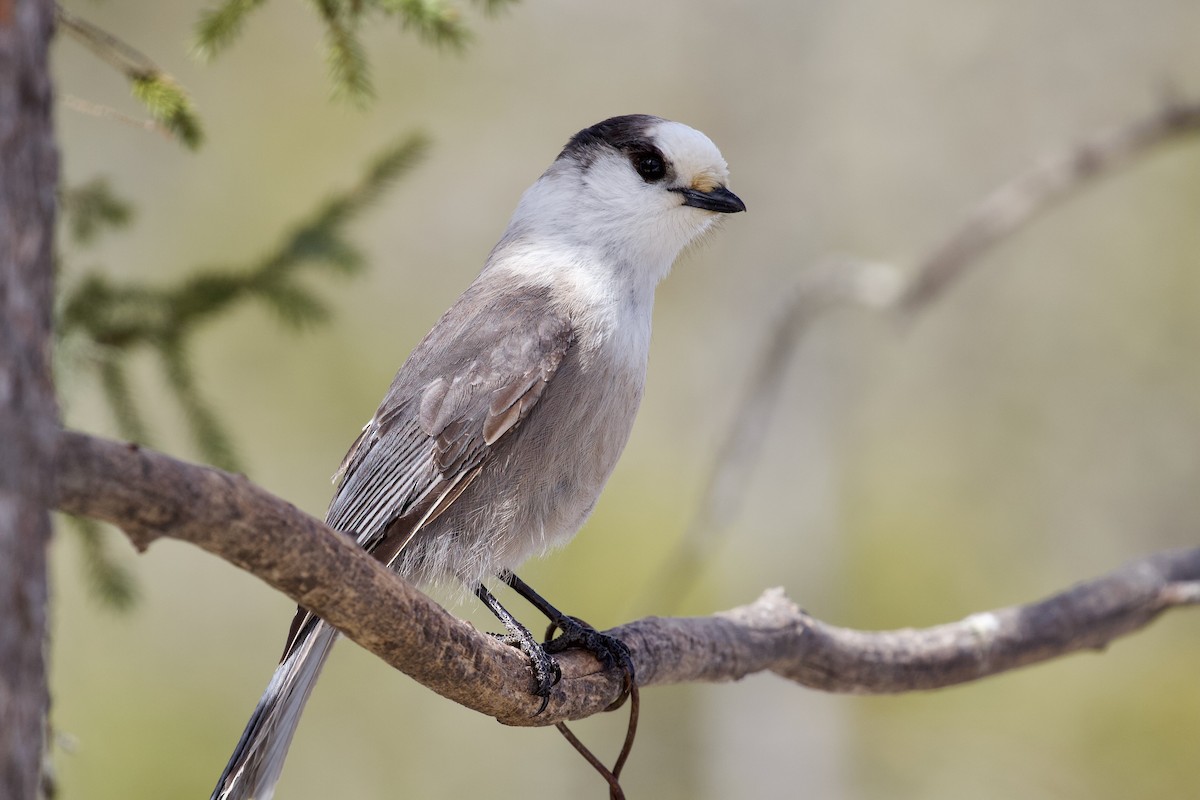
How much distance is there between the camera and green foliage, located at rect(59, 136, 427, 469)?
3.05 metres

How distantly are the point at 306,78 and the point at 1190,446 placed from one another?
750 cm

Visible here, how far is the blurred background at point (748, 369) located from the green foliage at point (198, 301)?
4.11 m

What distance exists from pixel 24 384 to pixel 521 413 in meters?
1.54

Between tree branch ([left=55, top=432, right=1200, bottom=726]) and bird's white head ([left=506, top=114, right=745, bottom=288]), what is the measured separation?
0.92 meters

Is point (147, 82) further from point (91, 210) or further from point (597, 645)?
point (597, 645)

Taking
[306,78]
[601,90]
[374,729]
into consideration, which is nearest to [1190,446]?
[601,90]

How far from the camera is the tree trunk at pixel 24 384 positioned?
1.10 meters

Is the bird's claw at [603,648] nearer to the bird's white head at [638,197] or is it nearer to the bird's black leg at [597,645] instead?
the bird's black leg at [597,645]

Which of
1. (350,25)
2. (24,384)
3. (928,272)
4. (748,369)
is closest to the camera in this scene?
(24,384)

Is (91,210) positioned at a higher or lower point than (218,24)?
A: lower

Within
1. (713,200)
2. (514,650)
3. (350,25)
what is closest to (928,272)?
(713,200)

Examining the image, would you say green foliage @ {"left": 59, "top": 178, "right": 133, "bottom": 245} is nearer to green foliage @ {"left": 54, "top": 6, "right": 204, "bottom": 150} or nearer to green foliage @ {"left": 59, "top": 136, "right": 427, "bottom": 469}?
green foliage @ {"left": 59, "top": 136, "right": 427, "bottom": 469}

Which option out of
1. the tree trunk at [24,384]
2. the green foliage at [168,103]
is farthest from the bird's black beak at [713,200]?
the tree trunk at [24,384]

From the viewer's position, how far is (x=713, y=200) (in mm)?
2916
